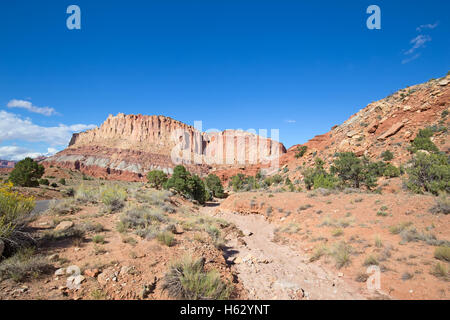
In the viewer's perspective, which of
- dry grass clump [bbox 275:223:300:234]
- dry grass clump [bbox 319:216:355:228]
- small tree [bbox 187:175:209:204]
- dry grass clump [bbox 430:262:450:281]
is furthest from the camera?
small tree [bbox 187:175:209:204]

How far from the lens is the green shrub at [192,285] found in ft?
14.1

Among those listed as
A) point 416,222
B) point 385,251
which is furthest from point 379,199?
point 385,251

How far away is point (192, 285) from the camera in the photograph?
439 cm

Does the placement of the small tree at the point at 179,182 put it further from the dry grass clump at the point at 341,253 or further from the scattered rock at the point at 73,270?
the scattered rock at the point at 73,270

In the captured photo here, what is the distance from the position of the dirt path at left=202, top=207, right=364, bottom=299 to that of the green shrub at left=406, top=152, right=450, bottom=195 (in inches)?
411

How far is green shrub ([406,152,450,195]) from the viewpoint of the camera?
11969 millimetres

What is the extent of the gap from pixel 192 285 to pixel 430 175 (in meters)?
16.7

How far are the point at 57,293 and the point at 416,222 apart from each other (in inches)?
504

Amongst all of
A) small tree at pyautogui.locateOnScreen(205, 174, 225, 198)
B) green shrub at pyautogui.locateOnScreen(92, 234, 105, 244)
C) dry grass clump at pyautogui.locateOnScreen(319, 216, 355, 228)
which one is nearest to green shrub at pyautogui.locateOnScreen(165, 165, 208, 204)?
small tree at pyautogui.locateOnScreen(205, 174, 225, 198)

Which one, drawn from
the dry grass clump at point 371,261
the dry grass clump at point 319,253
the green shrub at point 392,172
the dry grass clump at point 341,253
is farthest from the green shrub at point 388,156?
the dry grass clump at point 371,261

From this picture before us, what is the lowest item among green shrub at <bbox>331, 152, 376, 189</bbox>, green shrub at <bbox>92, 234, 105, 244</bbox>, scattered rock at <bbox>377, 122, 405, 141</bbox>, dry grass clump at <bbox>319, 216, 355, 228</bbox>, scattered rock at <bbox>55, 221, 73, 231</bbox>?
dry grass clump at <bbox>319, 216, 355, 228</bbox>

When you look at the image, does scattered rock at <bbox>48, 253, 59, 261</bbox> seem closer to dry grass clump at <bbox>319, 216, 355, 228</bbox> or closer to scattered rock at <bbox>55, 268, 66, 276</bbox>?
scattered rock at <bbox>55, 268, 66, 276</bbox>

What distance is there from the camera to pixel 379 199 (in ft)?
40.9

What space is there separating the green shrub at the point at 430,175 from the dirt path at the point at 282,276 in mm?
10439
